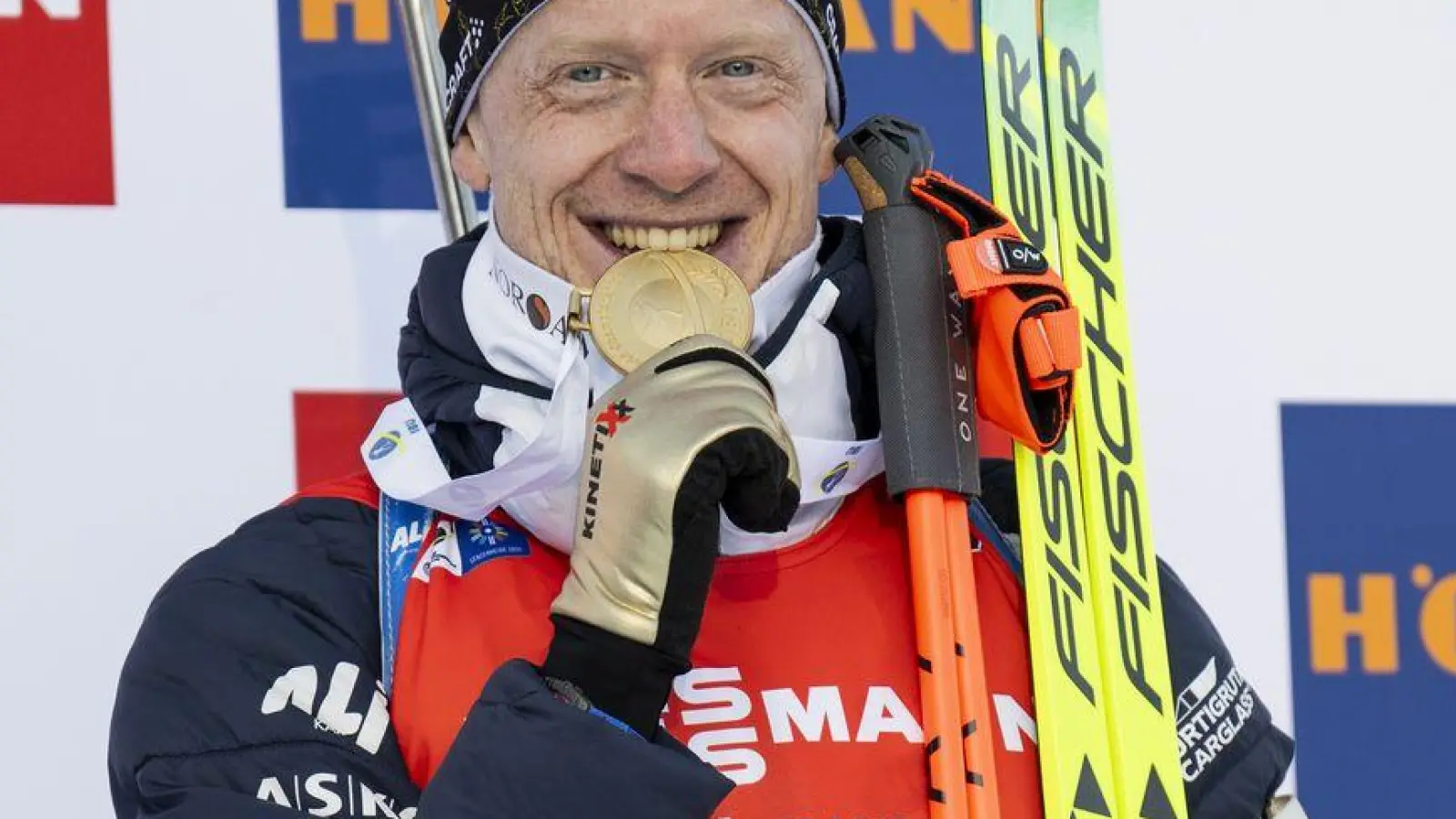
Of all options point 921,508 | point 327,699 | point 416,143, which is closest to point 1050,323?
point 921,508

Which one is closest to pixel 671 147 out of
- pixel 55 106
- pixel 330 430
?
pixel 330 430

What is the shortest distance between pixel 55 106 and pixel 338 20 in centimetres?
28

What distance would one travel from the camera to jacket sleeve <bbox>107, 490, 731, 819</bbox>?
146 cm

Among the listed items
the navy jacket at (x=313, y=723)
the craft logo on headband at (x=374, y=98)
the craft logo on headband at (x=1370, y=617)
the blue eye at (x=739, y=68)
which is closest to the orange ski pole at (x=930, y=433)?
the blue eye at (x=739, y=68)

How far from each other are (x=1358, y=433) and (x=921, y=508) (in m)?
0.84

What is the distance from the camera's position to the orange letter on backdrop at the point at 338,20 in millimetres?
2250

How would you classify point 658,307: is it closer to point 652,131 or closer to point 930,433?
point 652,131

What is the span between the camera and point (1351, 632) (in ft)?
7.83

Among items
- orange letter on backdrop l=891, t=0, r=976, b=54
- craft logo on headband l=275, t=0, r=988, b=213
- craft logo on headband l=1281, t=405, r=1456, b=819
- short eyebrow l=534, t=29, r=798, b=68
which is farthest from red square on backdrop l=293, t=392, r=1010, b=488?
craft logo on headband l=1281, t=405, r=1456, b=819

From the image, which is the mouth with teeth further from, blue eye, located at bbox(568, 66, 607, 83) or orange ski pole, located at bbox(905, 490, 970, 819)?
orange ski pole, located at bbox(905, 490, 970, 819)

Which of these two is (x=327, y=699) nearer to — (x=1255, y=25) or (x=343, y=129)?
(x=343, y=129)

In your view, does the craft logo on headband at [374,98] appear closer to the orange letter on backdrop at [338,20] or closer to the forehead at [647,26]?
the orange letter on backdrop at [338,20]

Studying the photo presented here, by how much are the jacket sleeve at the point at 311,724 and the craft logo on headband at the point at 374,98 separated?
57 centimetres

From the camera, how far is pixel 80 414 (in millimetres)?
2133
